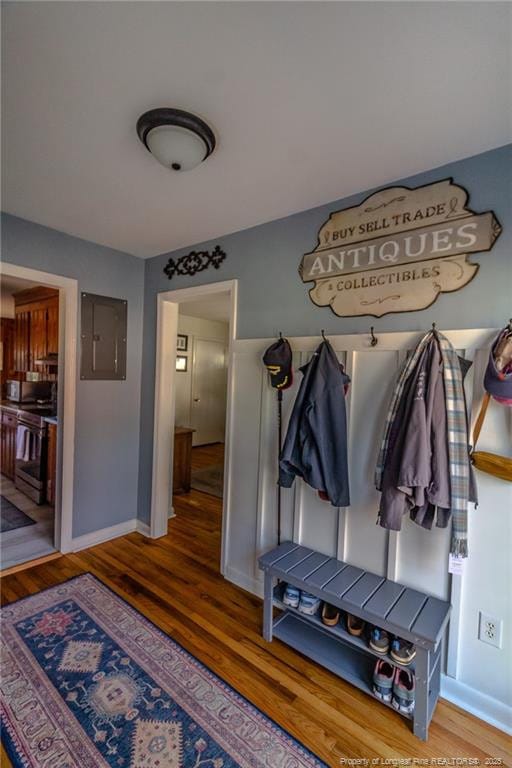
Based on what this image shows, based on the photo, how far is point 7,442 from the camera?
4180 mm

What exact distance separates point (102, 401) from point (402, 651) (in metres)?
2.61

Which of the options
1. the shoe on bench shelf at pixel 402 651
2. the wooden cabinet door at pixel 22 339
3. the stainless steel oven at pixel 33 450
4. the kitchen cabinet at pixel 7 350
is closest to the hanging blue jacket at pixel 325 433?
the shoe on bench shelf at pixel 402 651

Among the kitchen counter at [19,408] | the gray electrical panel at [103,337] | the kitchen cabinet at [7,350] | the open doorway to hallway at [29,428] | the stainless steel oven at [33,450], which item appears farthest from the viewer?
the kitchen cabinet at [7,350]

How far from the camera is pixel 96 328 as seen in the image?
2.85m

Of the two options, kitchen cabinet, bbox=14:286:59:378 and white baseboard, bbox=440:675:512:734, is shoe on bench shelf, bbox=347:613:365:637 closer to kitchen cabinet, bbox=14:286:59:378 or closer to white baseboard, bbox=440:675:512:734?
white baseboard, bbox=440:675:512:734

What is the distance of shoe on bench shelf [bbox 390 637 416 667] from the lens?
1472 millimetres

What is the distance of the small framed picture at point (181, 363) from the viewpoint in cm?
Result: 630

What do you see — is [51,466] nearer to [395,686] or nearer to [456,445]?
[395,686]

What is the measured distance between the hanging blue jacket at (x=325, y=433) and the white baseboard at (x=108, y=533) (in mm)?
1995

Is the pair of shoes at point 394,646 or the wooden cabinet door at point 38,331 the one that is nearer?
the pair of shoes at point 394,646

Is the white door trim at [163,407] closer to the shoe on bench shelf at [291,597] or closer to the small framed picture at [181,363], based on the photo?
the shoe on bench shelf at [291,597]

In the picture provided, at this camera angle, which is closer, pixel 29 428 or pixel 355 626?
pixel 355 626

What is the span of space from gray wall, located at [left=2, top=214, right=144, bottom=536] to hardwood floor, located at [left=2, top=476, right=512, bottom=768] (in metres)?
0.36

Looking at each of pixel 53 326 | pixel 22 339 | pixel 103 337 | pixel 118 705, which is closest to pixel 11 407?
pixel 22 339
